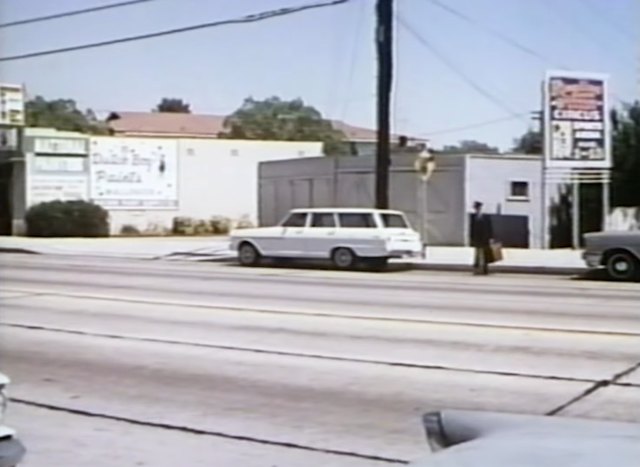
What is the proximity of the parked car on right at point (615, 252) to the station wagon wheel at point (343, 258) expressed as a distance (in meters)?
0.63

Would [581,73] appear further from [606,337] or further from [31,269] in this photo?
[31,269]

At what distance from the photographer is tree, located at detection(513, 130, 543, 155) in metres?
2.18

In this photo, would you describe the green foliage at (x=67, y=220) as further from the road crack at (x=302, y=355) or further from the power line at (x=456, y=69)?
the power line at (x=456, y=69)

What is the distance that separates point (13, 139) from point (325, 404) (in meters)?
1.03

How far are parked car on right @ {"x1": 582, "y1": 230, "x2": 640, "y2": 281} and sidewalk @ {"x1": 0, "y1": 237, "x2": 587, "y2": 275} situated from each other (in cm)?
5

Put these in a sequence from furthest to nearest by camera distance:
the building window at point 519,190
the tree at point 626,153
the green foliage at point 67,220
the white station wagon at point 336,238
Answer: the green foliage at point 67,220, the white station wagon at point 336,238, the building window at point 519,190, the tree at point 626,153

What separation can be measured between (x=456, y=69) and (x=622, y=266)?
573 millimetres

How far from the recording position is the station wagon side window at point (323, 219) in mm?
2689

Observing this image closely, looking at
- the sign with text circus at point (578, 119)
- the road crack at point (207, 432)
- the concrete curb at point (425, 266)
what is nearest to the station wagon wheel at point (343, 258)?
the concrete curb at point (425, 266)

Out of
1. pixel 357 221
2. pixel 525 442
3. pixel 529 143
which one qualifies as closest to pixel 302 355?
pixel 357 221

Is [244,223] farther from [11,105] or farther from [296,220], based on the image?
[11,105]

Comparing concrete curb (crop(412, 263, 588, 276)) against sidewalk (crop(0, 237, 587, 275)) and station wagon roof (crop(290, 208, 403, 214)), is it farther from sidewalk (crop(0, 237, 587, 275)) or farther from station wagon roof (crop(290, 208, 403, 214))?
station wagon roof (crop(290, 208, 403, 214))

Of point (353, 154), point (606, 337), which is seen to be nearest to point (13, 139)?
point (353, 154)

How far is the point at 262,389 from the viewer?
3.01m
